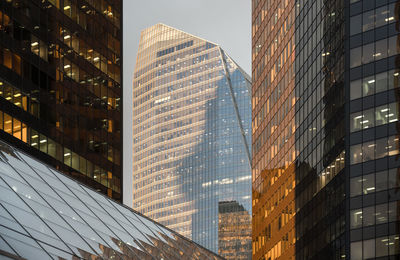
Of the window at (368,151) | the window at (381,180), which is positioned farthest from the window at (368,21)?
the window at (381,180)

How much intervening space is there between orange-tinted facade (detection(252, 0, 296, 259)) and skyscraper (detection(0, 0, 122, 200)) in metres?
30.7

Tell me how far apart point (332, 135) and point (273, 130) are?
27.9 m

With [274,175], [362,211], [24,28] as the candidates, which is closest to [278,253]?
[274,175]

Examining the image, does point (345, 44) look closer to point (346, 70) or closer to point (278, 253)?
point (346, 70)

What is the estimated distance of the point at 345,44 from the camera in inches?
3738

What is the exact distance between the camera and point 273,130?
12500cm

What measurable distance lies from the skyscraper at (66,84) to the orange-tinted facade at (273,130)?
30743mm

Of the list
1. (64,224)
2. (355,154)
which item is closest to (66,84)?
(355,154)

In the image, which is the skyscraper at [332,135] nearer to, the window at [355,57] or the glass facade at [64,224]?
the window at [355,57]

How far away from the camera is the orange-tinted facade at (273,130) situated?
115 metres

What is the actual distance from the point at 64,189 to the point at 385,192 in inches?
2037

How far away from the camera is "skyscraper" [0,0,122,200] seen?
72.1m

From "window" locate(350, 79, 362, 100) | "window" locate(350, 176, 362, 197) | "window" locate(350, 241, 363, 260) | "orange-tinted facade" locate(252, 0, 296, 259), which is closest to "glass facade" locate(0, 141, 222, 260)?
"window" locate(350, 241, 363, 260)

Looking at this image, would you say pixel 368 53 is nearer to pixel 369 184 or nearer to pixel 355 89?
pixel 355 89
